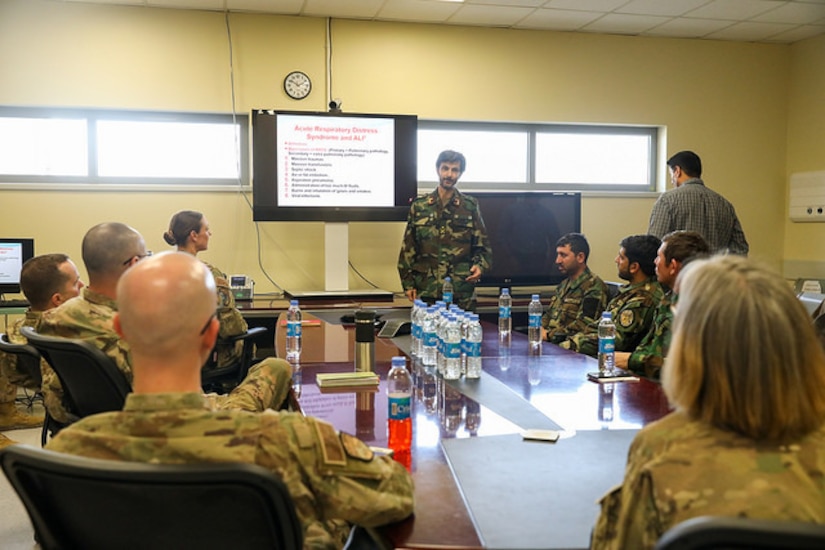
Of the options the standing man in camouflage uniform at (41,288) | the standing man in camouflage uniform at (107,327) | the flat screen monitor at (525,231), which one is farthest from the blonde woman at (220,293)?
the flat screen monitor at (525,231)

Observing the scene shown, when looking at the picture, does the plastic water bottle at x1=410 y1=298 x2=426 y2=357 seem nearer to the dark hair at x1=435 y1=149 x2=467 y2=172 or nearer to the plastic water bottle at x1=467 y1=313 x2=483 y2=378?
the plastic water bottle at x1=467 y1=313 x2=483 y2=378

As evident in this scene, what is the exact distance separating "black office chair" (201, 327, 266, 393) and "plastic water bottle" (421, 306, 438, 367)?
45.2 inches

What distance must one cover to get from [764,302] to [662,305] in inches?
67.2

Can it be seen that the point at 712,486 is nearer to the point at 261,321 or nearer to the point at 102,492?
the point at 102,492

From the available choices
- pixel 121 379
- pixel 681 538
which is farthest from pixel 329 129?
pixel 681 538

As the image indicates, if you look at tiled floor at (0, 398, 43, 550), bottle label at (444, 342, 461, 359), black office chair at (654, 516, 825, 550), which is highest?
black office chair at (654, 516, 825, 550)

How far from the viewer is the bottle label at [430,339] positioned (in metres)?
2.52

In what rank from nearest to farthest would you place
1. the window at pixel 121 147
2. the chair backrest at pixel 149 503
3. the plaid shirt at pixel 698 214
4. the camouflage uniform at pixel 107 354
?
the chair backrest at pixel 149 503 → the camouflage uniform at pixel 107 354 → the plaid shirt at pixel 698 214 → the window at pixel 121 147

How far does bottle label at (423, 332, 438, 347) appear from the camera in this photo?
2516 millimetres

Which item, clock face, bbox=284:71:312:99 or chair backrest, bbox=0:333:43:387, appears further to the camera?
clock face, bbox=284:71:312:99

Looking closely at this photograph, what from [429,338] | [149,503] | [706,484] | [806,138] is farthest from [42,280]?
[806,138]

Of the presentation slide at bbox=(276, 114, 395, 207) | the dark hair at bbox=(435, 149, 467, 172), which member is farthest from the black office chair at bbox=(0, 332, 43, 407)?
the dark hair at bbox=(435, 149, 467, 172)

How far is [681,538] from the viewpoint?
83 centimetres

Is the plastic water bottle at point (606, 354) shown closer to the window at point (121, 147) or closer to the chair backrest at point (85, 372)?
the chair backrest at point (85, 372)
